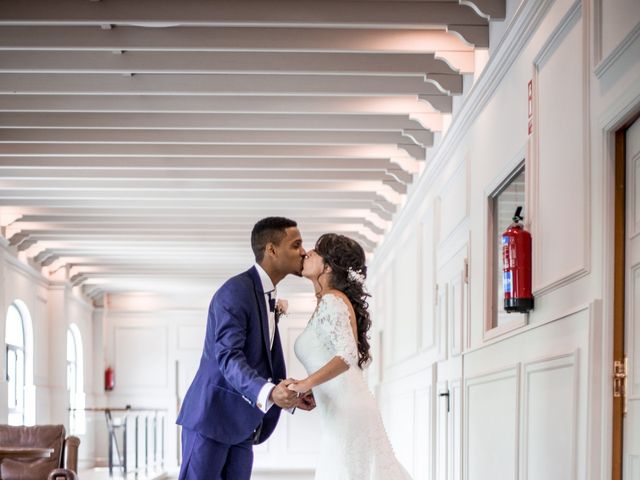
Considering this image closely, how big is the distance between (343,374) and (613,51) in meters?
1.61

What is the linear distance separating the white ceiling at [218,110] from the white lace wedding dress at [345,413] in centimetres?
204

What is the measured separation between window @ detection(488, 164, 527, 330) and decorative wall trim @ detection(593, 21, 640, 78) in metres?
1.48

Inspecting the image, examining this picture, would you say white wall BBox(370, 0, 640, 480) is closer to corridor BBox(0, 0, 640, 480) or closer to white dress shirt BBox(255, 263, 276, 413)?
corridor BBox(0, 0, 640, 480)

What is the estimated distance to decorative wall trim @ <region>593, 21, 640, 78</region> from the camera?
315 cm

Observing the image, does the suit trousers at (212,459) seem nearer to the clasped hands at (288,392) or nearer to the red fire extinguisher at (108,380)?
the clasped hands at (288,392)

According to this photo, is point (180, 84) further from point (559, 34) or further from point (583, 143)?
point (583, 143)

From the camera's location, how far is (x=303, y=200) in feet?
34.3

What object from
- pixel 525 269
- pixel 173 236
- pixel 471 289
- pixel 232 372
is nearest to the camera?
pixel 232 372

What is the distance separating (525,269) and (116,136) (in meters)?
4.44

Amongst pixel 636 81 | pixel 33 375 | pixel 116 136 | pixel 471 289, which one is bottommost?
pixel 33 375

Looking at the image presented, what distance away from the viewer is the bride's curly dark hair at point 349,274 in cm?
417

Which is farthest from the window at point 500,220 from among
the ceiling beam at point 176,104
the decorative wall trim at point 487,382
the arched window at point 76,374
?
the arched window at point 76,374

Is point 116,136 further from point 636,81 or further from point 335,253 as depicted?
point 636,81

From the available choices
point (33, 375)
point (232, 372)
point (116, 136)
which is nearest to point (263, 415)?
point (232, 372)
